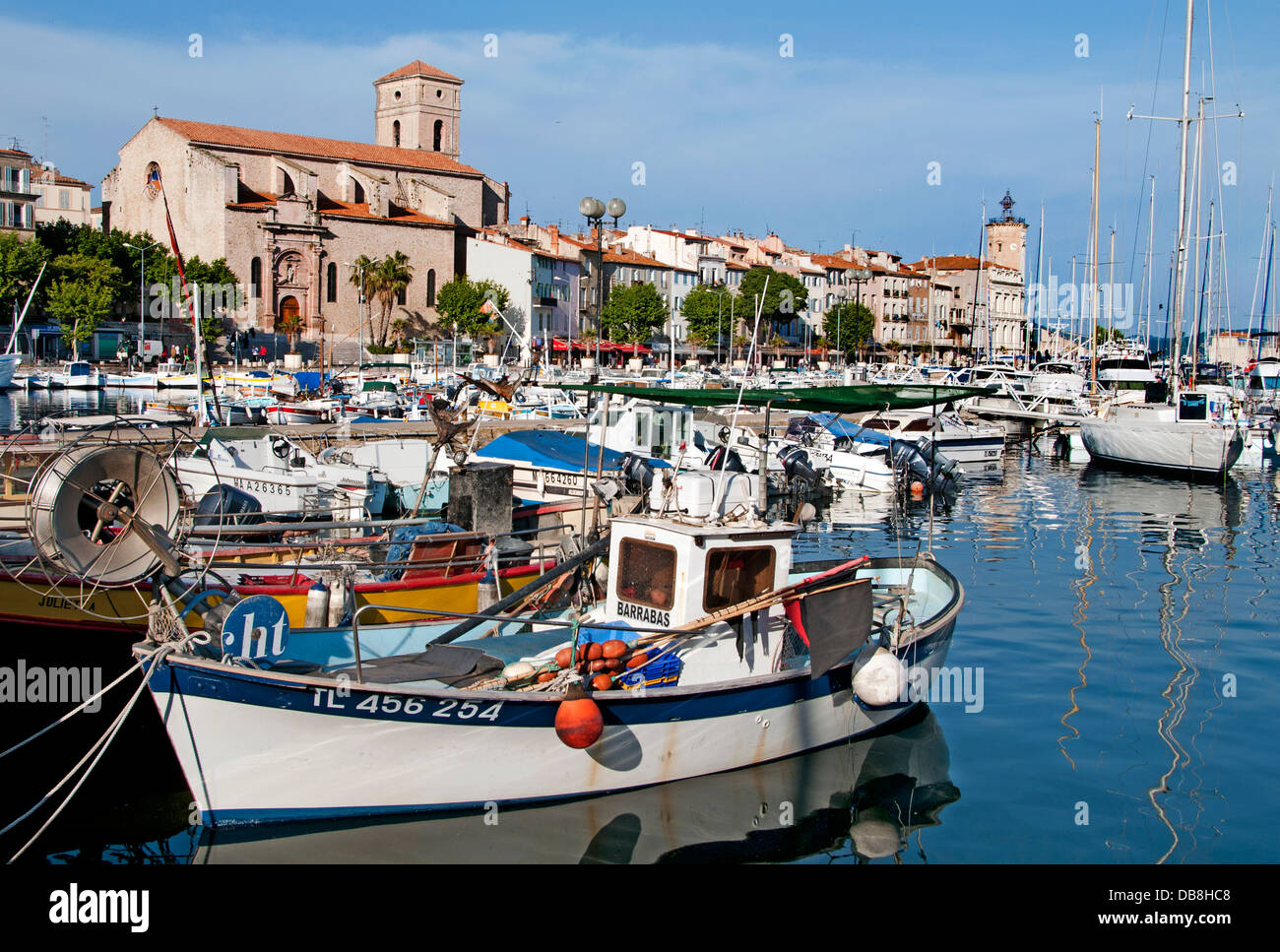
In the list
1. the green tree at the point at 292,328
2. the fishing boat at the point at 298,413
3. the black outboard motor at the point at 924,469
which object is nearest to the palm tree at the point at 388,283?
the green tree at the point at 292,328

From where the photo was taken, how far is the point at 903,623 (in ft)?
41.9

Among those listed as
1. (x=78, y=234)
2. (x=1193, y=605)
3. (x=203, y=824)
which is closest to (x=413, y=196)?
(x=78, y=234)

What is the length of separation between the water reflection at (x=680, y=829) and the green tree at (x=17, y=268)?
69.7 meters

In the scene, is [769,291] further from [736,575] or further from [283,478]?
[736,575]

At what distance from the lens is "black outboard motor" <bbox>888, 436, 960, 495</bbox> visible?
32531mm

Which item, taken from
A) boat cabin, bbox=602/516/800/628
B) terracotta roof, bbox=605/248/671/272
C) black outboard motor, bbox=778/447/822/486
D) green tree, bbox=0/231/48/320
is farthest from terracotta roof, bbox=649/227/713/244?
boat cabin, bbox=602/516/800/628

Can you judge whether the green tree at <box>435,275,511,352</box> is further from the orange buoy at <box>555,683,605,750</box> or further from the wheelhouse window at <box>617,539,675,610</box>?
the orange buoy at <box>555,683,605,750</box>

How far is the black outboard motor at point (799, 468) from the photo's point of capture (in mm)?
31734

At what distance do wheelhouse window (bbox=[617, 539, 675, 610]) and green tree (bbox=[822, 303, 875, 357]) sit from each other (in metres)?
84.1

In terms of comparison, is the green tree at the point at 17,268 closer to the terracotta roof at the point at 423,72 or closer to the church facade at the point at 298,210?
the church facade at the point at 298,210

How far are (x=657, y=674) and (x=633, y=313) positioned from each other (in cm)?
7488
